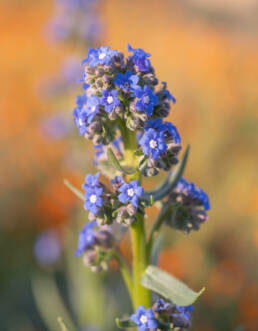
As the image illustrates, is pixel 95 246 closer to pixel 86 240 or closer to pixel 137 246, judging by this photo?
pixel 86 240

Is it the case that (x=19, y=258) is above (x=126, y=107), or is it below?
below

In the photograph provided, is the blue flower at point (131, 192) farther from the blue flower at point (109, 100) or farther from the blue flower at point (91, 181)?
the blue flower at point (109, 100)

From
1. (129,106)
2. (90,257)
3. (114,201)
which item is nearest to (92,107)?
(129,106)

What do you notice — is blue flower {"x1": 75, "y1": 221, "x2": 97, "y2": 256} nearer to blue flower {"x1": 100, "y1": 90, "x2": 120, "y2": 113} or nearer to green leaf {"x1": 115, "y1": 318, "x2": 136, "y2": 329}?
green leaf {"x1": 115, "y1": 318, "x2": 136, "y2": 329}

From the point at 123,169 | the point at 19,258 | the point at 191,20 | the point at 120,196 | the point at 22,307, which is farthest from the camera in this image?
the point at 191,20

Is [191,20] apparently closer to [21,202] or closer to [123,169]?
[21,202]

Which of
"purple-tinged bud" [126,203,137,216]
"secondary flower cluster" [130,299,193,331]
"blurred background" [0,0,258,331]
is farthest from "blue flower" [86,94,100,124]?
"blurred background" [0,0,258,331]

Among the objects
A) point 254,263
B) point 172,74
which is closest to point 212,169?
point 254,263
